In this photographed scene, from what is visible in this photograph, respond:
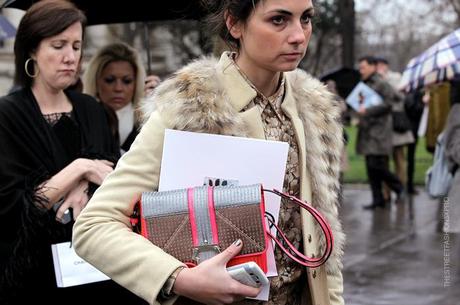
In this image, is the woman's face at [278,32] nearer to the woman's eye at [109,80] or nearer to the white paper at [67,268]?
the white paper at [67,268]

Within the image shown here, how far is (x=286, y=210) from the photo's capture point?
93.7 inches

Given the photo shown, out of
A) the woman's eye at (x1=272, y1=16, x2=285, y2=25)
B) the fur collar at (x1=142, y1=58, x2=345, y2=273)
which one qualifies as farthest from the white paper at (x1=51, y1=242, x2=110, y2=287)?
the woman's eye at (x1=272, y1=16, x2=285, y2=25)

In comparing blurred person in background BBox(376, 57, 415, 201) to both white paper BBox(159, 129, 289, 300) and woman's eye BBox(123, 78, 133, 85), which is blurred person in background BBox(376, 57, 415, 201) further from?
white paper BBox(159, 129, 289, 300)

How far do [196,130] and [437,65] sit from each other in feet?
18.4

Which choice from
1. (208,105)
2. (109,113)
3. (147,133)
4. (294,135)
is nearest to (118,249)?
(147,133)

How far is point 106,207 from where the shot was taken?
2.16 m

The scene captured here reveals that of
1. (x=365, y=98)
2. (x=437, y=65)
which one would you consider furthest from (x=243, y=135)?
(x=365, y=98)

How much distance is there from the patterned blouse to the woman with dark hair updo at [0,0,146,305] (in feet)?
3.75

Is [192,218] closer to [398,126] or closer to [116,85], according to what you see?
[116,85]

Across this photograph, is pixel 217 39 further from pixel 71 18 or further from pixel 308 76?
pixel 71 18

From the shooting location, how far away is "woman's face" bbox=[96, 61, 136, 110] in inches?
205

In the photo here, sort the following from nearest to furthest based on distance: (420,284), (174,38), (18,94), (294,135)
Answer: (294,135) < (18,94) < (420,284) < (174,38)

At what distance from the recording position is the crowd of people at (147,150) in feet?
6.97

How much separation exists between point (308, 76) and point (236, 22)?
0.43 metres
